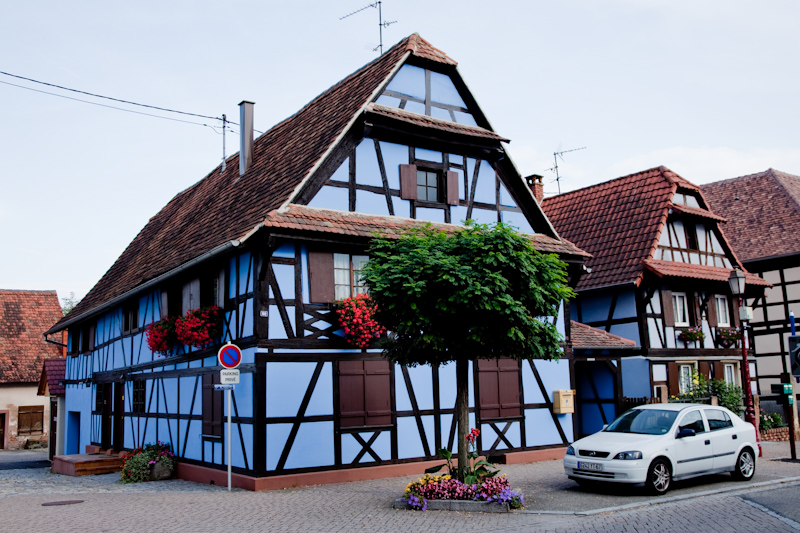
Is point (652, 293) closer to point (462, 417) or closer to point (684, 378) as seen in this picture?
point (684, 378)

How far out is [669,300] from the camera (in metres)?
24.7

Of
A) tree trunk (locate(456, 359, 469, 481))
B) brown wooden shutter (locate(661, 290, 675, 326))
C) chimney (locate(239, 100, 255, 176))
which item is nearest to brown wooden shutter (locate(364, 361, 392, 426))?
tree trunk (locate(456, 359, 469, 481))

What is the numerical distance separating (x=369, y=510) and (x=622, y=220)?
17568 millimetres

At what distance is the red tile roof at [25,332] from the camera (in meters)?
38.7

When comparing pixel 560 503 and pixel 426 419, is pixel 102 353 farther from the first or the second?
pixel 560 503

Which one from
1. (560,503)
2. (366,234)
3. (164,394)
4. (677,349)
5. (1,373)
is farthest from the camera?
(1,373)

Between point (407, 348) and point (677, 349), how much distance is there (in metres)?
14.8

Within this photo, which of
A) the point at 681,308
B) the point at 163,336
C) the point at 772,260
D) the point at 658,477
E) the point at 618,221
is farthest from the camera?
the point at 772,260

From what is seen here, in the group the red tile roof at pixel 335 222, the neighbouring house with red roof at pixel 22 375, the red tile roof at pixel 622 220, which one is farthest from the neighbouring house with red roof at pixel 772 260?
the neighbouring house with red roof at pixel 22 375

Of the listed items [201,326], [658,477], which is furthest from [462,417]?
[201,326]

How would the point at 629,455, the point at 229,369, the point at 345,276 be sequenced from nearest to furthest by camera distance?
1. the point at 629,455
2. the point at 229,369
3. the point at 345,276

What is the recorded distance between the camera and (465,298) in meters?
11.7

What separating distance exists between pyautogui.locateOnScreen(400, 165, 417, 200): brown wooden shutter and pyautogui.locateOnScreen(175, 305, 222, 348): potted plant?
16.0 feet

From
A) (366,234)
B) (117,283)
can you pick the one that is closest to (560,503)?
(366,234)
